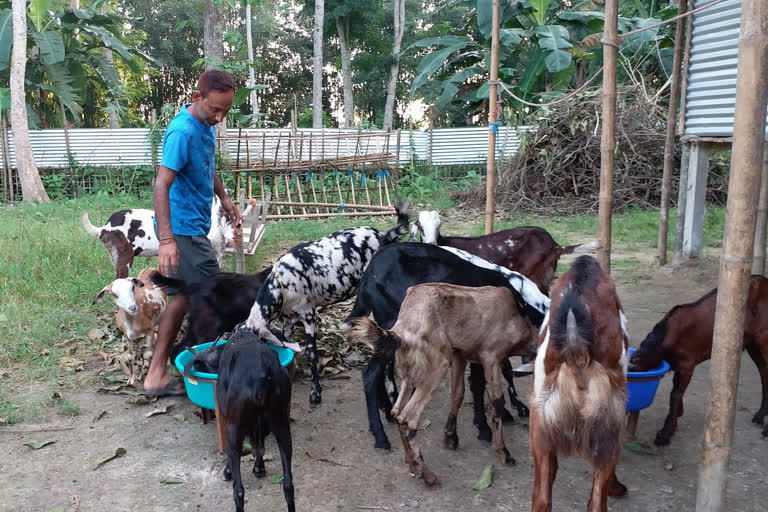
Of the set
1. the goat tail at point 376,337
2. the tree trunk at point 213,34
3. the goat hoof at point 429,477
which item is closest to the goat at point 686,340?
the goat hoof at point 429,477

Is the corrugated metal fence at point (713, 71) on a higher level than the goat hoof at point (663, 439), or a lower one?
higher

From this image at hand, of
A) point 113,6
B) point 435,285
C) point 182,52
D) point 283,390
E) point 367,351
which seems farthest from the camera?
point 182,52

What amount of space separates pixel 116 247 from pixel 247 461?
404 cm

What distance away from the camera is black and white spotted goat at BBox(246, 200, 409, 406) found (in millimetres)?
4602

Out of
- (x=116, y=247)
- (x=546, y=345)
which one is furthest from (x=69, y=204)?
(x=546, y=345)

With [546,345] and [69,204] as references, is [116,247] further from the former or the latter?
[69,204]

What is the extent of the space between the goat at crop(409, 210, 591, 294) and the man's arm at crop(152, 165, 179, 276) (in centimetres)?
252

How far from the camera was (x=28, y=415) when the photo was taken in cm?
442

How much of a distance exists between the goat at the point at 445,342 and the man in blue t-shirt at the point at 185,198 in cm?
157

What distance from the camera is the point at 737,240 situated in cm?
272

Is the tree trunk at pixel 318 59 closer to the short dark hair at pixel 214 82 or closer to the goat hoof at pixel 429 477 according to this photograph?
the short dark hair at pixel 214 82

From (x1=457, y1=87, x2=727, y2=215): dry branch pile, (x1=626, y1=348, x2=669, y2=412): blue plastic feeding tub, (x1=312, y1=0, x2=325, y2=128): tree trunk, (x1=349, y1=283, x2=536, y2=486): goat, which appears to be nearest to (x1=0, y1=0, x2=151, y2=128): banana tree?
(x1=312, y1=0, x2=325, y2=128): tree trunk

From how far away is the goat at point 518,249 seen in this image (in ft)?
19.4

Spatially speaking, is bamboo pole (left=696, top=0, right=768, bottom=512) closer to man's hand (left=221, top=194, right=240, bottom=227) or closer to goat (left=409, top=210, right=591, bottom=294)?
goat (left=409, top=210, right=591, bottom=294)
